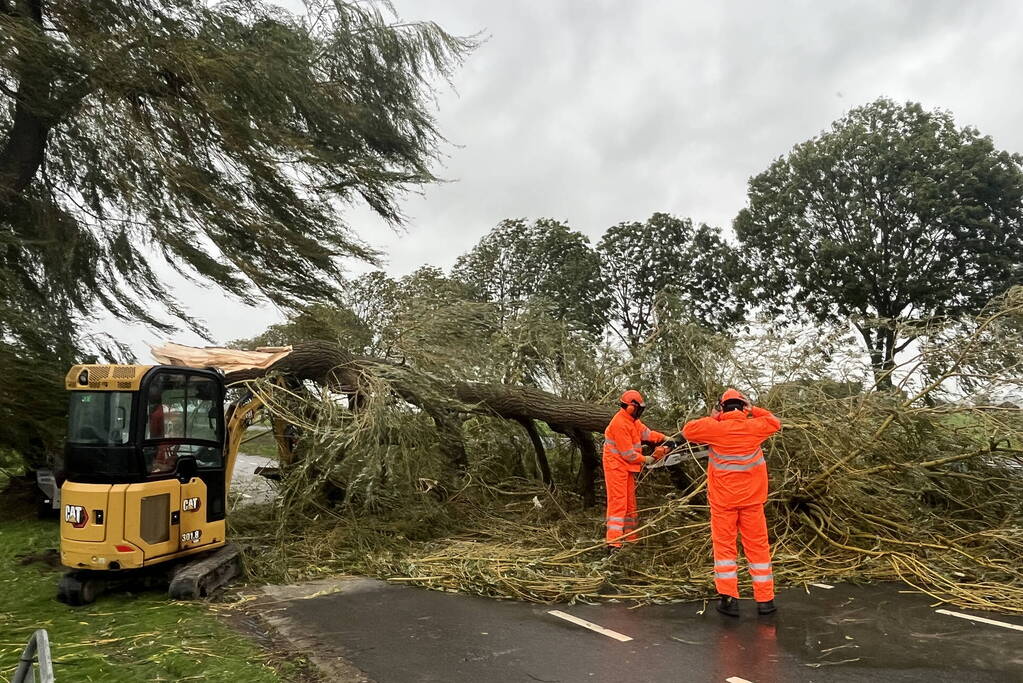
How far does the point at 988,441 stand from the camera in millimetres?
7246

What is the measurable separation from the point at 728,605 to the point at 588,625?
3.31 feet

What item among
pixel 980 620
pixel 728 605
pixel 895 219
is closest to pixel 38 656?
pixel 728 605

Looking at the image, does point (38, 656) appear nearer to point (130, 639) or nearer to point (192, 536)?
point (130, 639)

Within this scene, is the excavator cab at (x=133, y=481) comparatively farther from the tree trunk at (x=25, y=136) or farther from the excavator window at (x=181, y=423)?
the tree trunk at (x=25, y=136)

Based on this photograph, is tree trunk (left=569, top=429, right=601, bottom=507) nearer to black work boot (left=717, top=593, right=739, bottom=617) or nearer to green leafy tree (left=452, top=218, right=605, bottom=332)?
black work boot (left=717, top=593, right=739, bottom=617)

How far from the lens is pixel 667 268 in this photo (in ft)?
89.2

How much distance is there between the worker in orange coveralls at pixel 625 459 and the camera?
22.5ft

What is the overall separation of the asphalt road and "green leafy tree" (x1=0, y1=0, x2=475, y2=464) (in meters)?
4.48

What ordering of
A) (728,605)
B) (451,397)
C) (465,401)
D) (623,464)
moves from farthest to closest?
(465,401), (451,397), (623,464), (728,605)

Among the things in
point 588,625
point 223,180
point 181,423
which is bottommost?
point 588,625

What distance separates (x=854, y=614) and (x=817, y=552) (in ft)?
4.44

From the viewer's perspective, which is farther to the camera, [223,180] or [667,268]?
[667,268]

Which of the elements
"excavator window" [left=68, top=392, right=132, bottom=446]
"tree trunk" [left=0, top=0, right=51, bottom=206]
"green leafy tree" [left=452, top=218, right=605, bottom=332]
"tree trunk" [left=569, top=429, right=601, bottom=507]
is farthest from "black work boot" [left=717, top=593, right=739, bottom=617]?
"green leafy tree" [left=452, top=218, right=605, bottom=332]

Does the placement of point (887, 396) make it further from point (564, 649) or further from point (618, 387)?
point (564, 649)
